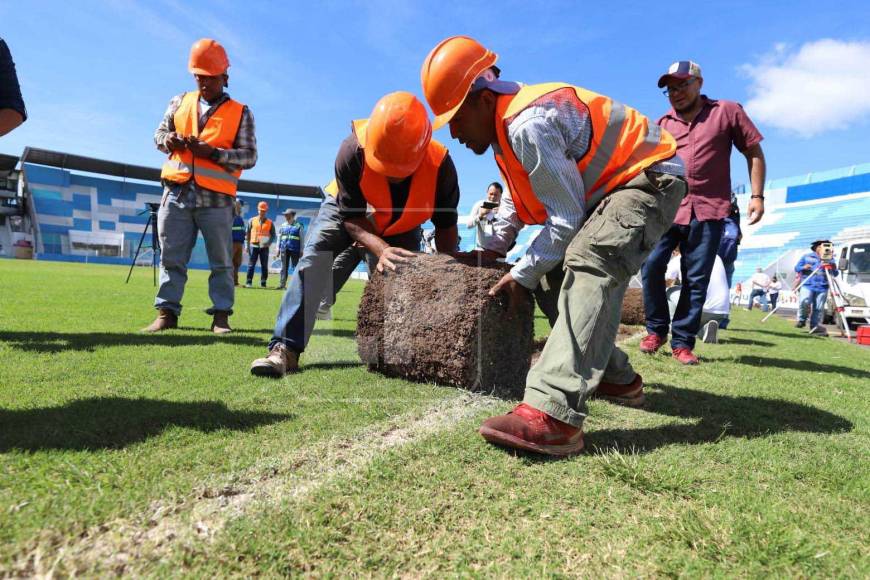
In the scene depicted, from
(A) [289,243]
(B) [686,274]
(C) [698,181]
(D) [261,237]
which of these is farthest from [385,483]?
(D) [261,237]

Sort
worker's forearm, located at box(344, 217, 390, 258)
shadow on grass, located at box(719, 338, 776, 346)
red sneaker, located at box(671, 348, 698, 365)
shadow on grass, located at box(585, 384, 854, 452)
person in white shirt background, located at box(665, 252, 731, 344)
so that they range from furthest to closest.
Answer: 1. shadow on grass, located at box(719, 338, 776, 346)
2. person in white shirt background, located at box(665, 252, 731, 344)
3. red sneaker, located at box(671, 348, 698, 365)
4. worker's forearm, located at box(344, 217, 390, 258)
5. shadow on grass, located at box(585, 384, 854, 452)

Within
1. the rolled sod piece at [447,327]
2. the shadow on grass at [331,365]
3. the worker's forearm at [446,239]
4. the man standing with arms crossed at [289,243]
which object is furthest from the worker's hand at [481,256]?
the man standing with arms crossed at [289,243]

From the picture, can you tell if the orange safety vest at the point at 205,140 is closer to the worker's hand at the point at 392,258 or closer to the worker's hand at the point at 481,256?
the worker's hand at the point at 392,258

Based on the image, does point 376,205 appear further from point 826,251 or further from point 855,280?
point 855,280

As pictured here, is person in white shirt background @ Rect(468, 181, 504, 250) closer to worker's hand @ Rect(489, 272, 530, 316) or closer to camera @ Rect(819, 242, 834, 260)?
worker's hand @ Rect(489, 272, 530, 316)

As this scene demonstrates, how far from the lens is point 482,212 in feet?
23.0

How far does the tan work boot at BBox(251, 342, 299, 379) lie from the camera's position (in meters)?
2.56

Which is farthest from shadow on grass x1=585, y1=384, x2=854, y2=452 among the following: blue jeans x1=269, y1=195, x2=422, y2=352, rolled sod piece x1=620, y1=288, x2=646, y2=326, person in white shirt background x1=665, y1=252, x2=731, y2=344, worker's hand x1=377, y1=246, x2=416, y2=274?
rolled sod piece x1=620, y1=288, x2=646, y2=326

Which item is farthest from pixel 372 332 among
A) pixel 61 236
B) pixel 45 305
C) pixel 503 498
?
pixel 61 236

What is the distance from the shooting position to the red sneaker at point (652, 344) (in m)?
3.97

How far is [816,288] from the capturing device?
9.72 meters

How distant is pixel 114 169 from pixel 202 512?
48.4 meters

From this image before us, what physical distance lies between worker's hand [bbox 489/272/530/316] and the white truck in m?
11.1

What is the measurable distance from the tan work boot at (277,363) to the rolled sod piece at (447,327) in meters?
0.42
